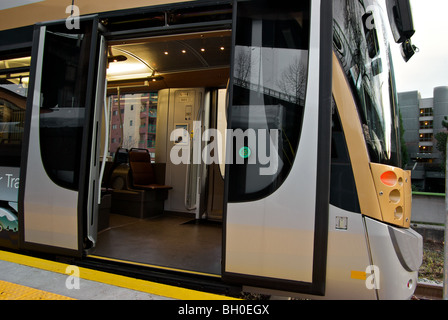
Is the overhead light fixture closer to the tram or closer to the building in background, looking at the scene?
the tram

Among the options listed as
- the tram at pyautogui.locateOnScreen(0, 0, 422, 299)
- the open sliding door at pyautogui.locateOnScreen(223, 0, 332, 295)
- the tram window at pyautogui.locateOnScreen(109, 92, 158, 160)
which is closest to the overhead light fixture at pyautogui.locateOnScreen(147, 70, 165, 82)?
the tram window at pyautogui.locateOnScreen(109, 92, 158, 160)

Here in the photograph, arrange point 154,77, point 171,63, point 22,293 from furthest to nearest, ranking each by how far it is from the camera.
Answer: point 154,77 < point 171,63 < point 22,293

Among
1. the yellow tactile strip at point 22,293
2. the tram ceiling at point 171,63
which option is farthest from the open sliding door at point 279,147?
the tram ceiling at point 171,63

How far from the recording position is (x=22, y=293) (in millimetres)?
1734

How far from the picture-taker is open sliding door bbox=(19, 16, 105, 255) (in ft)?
7.94

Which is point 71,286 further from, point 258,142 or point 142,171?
point 142,171

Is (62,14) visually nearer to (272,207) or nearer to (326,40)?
(326,40)

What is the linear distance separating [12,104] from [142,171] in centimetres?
255

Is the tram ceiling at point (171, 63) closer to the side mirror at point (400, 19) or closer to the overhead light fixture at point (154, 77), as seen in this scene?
the overhead light fixture at point (154, 77)

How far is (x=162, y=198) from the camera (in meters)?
5.23

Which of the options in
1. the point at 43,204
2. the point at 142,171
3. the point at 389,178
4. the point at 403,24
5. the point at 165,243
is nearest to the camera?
the point at 389,178

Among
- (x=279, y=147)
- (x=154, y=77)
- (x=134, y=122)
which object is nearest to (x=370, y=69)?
(x=279, y=147)
